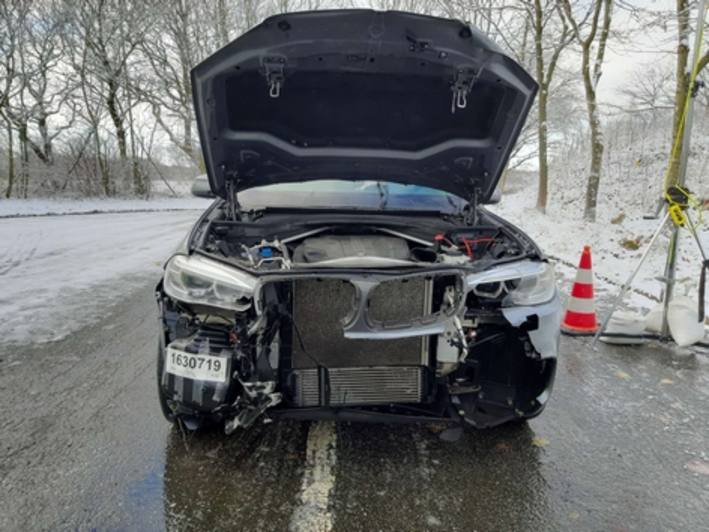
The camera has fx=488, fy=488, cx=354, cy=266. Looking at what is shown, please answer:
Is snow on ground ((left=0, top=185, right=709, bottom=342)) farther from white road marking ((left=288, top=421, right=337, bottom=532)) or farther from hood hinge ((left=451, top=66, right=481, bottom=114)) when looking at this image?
hood hinge ((left=451, top=66, right=481, bottom=114))

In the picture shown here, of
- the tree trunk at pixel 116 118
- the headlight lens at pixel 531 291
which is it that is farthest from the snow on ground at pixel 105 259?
the tree trunk at pixel 116 118

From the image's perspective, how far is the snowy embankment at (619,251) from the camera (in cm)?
636

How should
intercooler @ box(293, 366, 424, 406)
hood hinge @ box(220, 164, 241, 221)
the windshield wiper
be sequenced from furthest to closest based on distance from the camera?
1. the windshield wiper
2. hood hinge @ box(220, 164, 241, 221)
3. intercooler @ box(293, 366, 424, 406)

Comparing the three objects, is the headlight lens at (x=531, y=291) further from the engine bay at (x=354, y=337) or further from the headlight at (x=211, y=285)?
the headlight at (x=211, y=285)

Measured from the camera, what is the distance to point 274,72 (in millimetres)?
2609

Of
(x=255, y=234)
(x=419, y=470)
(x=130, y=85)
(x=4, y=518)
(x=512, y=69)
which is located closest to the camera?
(x=4, y=518)

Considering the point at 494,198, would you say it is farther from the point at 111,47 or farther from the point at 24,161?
the point at 111,47

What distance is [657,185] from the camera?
14977 mm

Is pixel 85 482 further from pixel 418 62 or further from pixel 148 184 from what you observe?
pixel 148 184

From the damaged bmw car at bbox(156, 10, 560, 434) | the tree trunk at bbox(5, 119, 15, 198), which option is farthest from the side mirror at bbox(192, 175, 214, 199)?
the tree trunk at bbox(5, 119, 15, 198)

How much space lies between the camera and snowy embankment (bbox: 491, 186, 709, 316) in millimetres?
6363

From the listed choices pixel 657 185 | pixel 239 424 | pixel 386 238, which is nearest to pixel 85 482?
pixel 239 424

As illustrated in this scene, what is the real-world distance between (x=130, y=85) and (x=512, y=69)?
963 inches

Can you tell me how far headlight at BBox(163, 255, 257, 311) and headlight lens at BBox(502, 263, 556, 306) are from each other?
4.12 ft
